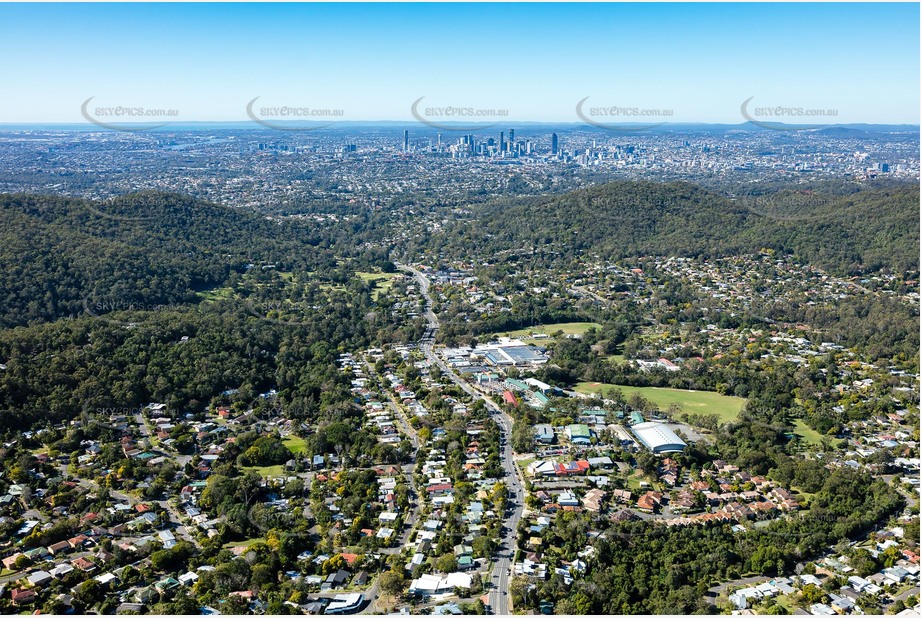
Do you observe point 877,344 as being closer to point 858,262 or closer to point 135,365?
point 858,262

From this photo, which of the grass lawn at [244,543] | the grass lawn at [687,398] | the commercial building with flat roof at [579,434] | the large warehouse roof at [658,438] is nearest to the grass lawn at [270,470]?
the grass lawn at [244,543]

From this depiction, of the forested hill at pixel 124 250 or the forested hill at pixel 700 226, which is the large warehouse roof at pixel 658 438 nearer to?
the forested hill at pixel 124 250

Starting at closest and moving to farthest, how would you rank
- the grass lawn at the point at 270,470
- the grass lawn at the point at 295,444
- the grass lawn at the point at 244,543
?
the grass lawn at the point at 244,543, the grass lawn at the point at 270,470, the grass lawn at the point at 295,444

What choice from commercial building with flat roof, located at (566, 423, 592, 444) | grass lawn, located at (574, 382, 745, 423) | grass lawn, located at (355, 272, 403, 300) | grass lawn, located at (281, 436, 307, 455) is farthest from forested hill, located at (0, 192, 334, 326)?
commercial building with flat roof, located at (566, 423, 592, 444)

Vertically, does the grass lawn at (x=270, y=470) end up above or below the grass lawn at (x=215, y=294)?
below

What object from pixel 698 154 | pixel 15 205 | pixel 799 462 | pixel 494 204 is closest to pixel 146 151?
pixel 494 204

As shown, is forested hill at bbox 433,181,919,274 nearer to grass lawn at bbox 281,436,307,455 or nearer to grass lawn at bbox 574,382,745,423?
grass lawn at bbox 574,382,745,423
